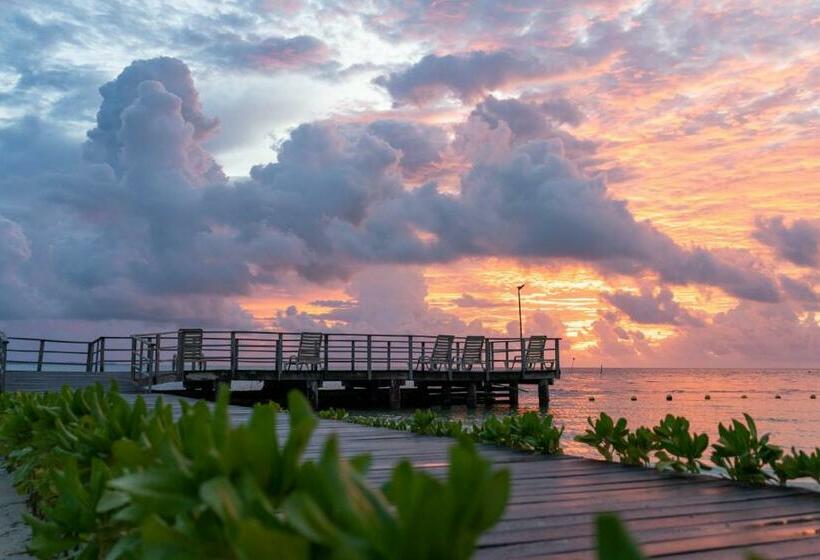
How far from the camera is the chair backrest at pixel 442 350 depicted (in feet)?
80.5

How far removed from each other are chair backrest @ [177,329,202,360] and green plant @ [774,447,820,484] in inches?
708

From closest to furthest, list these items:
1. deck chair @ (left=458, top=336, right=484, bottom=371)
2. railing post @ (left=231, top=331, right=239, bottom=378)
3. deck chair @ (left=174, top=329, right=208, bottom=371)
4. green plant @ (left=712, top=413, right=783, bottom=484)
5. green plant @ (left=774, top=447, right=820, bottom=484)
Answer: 1. green plant @ (left=774, top=447, right=820, bottom=484)
2. green plant @ (left=712, top=413, right=783, bottom=484)
3. deck chair @ (left=174, top=329, right=208, bottom=371)
4. railing post @ (left=231, top=331, right=239, bottom=378)
5. deck chair @ (left=458, top=336, right=484, bottom=371)

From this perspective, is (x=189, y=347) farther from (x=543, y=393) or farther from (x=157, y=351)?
(x=543, y=393)

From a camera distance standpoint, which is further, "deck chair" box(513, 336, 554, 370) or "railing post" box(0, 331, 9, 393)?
"deck chair" box(513, 336, 554, 370)

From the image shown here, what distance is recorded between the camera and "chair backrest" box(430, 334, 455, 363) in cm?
2455

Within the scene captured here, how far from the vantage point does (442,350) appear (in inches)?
969

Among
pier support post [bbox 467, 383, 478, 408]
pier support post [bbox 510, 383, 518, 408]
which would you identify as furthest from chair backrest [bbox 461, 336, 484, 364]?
pier support post [bbox 510, 383, 518, 408]

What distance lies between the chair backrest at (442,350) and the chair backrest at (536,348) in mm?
3461

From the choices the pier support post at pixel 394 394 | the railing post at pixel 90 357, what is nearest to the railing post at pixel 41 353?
the railing post at pixel 90 357

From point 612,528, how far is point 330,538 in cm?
37

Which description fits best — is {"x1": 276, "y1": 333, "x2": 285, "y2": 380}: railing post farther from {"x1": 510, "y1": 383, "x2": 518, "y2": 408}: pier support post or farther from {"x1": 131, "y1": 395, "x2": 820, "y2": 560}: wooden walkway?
{"x1": 131, "y1": 395, "x2": 820, "y2": 560}: wooden walkway

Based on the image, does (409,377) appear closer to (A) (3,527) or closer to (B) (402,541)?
(A) (3,527)

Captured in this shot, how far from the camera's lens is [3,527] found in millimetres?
4469

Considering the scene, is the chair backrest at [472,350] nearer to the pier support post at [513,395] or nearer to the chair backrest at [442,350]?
the chair backrest at [442,350]
